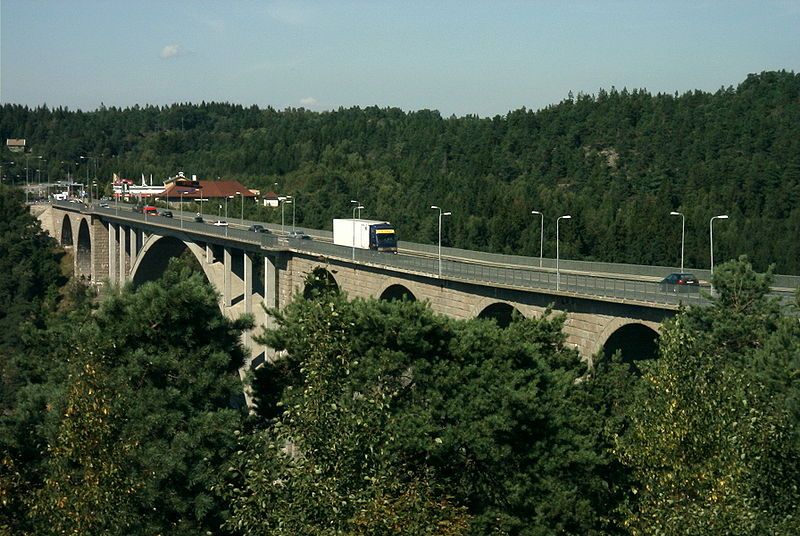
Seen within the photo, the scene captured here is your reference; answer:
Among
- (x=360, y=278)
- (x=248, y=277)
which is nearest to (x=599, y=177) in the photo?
(x=248, y=277)

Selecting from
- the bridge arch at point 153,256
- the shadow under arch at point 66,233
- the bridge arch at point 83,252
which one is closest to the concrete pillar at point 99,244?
the bridge arch at point 83,252

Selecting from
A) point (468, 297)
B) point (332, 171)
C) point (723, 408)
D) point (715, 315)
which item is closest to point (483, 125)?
point (332, 171)

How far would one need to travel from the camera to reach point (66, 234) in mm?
140250

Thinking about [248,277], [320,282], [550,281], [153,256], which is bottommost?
[153,256]

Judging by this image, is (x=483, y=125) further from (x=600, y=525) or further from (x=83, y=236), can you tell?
(x=600, y=525)

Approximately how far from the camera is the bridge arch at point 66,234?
138375 millimetres

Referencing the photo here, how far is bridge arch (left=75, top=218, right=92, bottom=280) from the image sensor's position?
125500 millimetres

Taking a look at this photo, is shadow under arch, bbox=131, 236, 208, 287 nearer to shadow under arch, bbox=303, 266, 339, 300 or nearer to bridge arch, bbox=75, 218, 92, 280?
bridge arch, bbox=75, 218, 92, 280

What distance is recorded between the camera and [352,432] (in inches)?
693

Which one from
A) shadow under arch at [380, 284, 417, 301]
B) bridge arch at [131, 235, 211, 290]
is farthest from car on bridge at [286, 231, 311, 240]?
bridge arch at [131, 235, 211, 290]

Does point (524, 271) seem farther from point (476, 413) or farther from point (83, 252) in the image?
point (83, 252)

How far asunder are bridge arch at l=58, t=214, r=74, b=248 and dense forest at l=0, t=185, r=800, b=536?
107 m

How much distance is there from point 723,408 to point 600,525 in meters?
10.4

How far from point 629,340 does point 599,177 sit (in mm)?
103041
